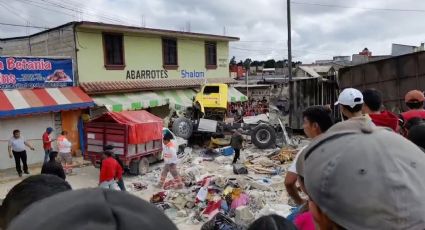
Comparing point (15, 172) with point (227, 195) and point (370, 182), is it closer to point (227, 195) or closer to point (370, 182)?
point (227, 195)

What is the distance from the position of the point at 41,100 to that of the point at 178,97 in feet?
26.2

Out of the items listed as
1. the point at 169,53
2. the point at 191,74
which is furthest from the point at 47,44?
the point at 191,74

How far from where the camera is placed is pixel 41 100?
15523 mm

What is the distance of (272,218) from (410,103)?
10.8ft

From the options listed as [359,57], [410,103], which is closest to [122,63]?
[410,103]

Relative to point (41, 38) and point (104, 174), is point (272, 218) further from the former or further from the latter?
point (41, 38)

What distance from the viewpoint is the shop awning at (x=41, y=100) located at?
14422 millimetres

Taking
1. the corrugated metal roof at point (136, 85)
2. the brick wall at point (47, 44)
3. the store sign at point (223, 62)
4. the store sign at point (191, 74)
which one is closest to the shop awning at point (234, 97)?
the store sign at point (223, 62)

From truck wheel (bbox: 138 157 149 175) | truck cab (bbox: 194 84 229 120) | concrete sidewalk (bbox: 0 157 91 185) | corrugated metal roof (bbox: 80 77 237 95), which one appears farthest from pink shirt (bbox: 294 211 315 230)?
corrugated metal roof (bbox: 80 77 237 95)

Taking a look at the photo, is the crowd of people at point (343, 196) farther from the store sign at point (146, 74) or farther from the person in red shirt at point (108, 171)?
the store sign at point (146, 74)

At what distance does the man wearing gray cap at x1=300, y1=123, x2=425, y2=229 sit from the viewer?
3.99ft

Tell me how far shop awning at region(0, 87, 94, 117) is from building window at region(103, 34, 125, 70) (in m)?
2.40

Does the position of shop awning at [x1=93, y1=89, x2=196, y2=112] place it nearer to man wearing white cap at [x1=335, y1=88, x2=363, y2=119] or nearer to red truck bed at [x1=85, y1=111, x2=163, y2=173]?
red truck bed at [x1=85, y1=111, x2=163, y2=173]

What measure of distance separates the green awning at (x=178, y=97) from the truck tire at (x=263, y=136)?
189 inches
